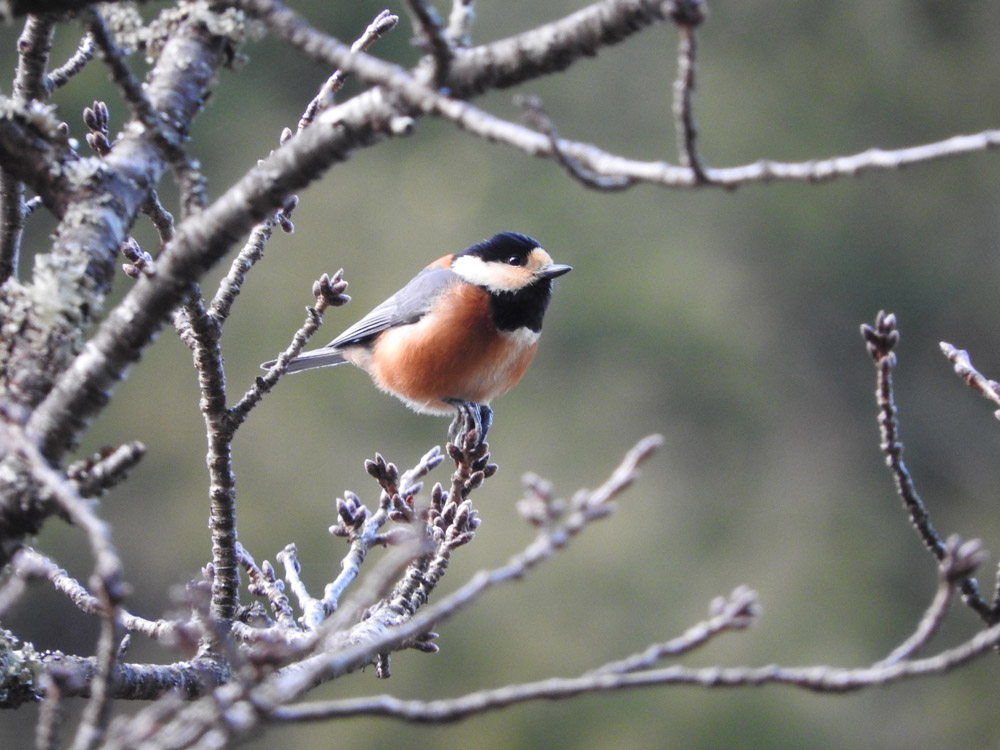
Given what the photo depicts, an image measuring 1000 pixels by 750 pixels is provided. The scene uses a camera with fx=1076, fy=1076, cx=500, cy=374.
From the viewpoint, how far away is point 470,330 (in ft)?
9.00

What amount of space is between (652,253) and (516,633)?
153 inches

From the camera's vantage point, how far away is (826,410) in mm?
10766

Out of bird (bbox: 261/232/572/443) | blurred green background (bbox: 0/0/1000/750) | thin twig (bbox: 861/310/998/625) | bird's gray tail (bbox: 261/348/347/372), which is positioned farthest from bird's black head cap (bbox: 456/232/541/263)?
blurred green background (bbox: 0/0/1000/750)

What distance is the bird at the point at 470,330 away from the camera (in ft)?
8.98

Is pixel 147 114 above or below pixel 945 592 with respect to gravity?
above

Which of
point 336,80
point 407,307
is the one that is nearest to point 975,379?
point 336,80

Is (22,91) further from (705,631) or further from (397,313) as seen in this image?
(397,313)

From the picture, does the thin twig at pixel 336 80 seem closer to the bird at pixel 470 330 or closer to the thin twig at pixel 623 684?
the thin twig at pixel 623 684

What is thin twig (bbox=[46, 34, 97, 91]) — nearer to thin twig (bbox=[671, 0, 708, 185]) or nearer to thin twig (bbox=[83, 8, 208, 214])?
thin twig (bbox=[83, 8, 208, 214])

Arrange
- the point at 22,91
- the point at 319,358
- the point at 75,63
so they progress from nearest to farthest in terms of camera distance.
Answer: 1. the point at 22,91
2. the point at 75,63
3. the point at 319,358

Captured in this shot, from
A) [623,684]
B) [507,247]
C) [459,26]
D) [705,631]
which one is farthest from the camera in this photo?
[507,247]

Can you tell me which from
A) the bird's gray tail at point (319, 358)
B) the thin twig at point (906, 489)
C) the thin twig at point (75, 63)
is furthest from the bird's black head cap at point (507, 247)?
the thin twig at point (906, 489)

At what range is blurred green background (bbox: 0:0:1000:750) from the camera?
830cm

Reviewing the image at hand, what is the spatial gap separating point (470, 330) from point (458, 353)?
0.22 feet
